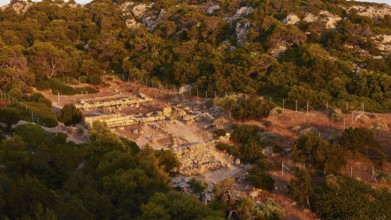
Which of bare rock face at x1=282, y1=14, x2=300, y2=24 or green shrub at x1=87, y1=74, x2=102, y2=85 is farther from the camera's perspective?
bare rock face at x1=282, y1=14, x2=300, y2=24

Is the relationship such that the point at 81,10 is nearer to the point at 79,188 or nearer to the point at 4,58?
the point at 4,58

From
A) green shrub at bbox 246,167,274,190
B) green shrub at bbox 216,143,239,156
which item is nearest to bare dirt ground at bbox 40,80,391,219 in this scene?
green shrub at bbox 246,167,274,190

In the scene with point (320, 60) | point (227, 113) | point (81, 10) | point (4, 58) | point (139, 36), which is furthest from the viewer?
point (81, 10)

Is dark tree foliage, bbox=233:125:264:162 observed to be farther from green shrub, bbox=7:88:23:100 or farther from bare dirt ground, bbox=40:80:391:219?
green shrub, bbox=7:88:23:100

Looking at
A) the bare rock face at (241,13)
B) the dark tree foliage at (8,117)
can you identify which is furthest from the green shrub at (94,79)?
the dark tree foliage at (8,117)

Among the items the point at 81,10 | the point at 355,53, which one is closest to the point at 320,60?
the point at 355,53

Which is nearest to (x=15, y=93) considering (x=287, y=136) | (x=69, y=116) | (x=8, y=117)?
(x=69, y=116)
